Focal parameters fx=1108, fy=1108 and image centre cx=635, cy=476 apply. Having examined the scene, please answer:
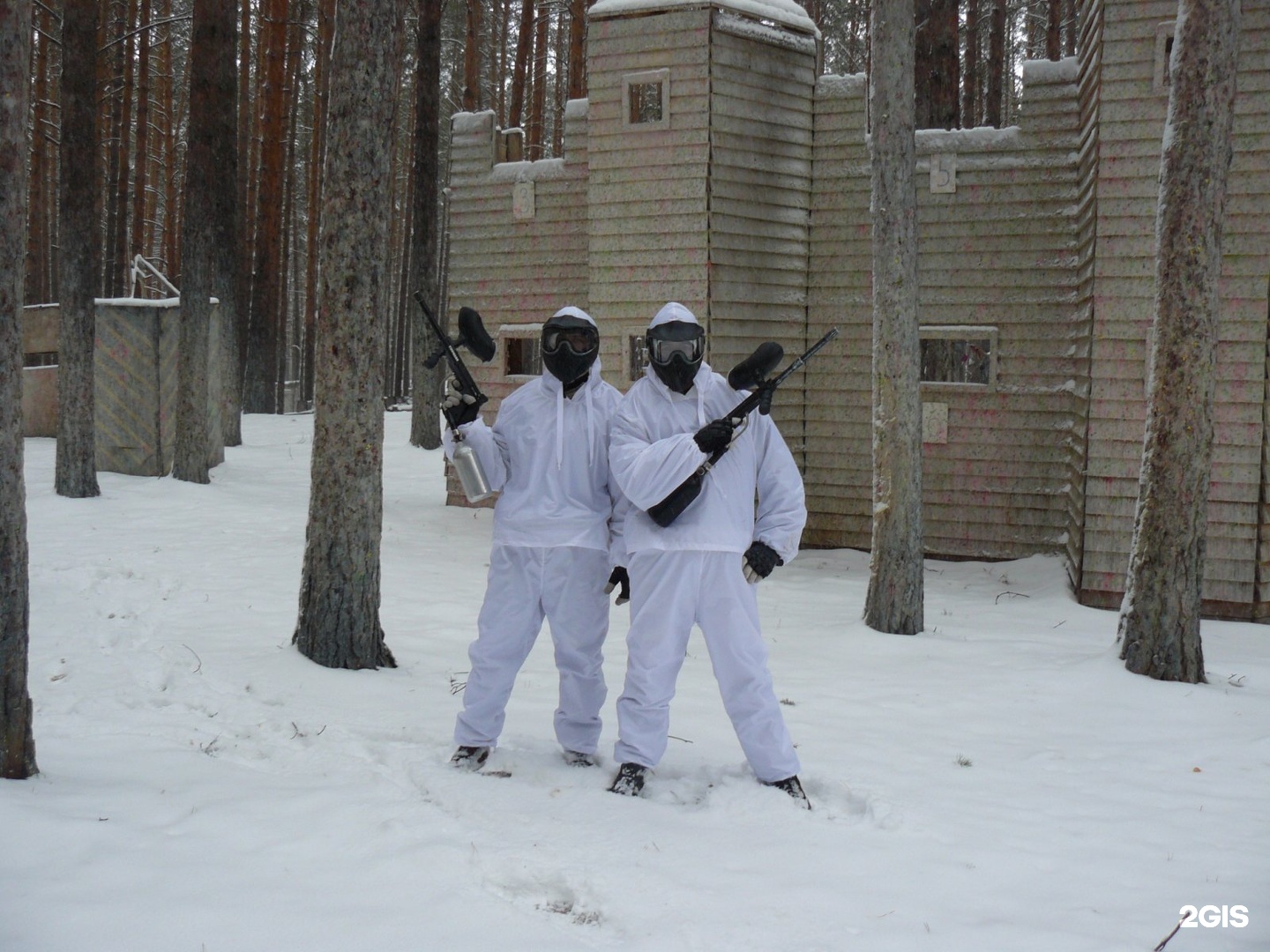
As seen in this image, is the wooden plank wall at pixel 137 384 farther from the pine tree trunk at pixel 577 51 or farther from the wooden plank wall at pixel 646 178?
the pine tree trunk at pixel 577 51

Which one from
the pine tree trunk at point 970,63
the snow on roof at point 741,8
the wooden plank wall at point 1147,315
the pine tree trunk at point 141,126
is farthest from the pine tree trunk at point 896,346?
the pine tree trunk at point 141,126

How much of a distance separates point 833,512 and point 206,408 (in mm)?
7332

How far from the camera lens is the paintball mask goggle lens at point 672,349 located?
4742 millimetres

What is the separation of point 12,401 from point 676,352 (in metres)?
2.57

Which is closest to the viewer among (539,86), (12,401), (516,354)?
(12,401)

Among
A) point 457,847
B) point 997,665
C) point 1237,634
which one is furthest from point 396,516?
point 457,847

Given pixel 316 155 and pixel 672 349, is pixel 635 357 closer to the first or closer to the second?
pixel 672 349

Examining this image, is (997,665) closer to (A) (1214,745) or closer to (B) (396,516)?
(A) (1214,745)

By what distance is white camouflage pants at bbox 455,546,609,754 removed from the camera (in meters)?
4.75

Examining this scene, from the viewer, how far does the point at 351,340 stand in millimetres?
6297

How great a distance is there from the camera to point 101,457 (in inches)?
524

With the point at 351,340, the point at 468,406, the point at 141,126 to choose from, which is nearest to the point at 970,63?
the point at 351,340

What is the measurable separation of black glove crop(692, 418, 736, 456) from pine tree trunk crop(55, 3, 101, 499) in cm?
922

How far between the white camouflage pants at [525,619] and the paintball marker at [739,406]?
0.43m
